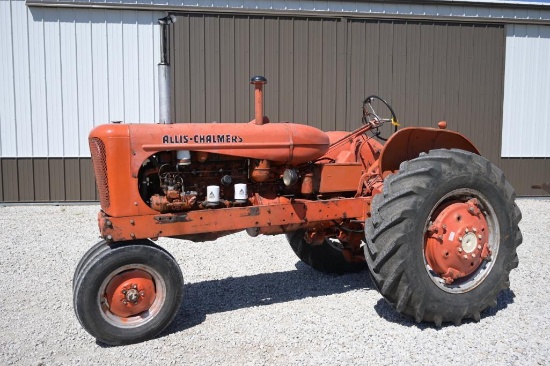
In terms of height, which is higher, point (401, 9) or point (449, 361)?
point (401, 9)

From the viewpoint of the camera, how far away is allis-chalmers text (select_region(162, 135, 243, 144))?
3807 millimetres

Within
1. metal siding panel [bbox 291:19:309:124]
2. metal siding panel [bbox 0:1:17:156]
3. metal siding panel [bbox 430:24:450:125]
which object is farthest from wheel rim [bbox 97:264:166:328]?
metal siding panel [bbox 430:24:450:125]

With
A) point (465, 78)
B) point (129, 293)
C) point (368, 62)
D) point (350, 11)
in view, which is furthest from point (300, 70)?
point (129, 293)

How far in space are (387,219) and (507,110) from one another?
8227 millimetres

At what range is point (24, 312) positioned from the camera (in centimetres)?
434

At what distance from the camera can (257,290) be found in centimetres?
487

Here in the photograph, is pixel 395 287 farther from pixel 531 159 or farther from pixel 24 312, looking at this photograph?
pixel 531 159

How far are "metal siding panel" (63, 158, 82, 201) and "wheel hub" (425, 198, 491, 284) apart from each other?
744 cm

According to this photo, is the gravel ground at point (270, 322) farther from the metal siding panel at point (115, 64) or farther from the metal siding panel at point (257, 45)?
the metal siding panel at point (257, 45)

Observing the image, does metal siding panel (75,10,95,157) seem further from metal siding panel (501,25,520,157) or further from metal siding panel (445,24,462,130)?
metal siding panel (501,25,520,157)

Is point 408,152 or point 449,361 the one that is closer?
point 449,361

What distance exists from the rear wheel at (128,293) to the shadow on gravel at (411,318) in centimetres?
167

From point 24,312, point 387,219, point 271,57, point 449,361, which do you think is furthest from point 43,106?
point 449,361

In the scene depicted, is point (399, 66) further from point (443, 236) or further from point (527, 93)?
point (443, 236)
